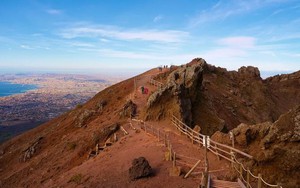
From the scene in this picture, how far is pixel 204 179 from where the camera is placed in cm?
1408

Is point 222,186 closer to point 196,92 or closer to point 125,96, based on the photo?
point 196,92

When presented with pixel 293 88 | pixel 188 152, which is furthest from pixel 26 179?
pixel 293 88

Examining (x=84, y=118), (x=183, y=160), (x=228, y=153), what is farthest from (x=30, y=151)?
(x=228, y=153)

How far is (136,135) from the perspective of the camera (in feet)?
89.7

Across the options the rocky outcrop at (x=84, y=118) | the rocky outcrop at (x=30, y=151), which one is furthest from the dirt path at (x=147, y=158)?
the rocky outcrop at (x=30, y=151)

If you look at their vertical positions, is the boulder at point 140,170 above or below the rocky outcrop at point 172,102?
below

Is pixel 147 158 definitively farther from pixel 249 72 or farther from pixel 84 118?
pixel 249 72

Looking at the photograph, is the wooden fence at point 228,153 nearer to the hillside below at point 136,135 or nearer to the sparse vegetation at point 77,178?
the hillside below at point 136,135

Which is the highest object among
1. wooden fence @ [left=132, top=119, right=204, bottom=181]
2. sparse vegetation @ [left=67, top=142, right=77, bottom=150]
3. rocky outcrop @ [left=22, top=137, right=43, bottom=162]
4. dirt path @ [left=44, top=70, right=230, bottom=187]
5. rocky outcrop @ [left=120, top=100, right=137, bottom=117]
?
rocky outcrop @ [left=120, top=100, right=137, bottom=117]

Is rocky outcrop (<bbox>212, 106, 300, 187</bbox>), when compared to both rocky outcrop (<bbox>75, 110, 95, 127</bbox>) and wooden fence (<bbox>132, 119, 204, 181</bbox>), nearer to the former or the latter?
wooden fence (<bbox>132, 119, 204, 181</bbox>)

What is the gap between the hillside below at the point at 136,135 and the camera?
18.9 metres

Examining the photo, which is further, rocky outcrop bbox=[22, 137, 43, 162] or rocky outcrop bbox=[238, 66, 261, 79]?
rocky outcrop bbox=[238, 66, 261, 79]

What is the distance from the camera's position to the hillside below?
61.9ft

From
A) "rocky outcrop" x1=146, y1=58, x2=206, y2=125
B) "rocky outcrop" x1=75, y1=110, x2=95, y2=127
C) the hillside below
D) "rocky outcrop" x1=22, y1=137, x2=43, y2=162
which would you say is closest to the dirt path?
the hillside below
